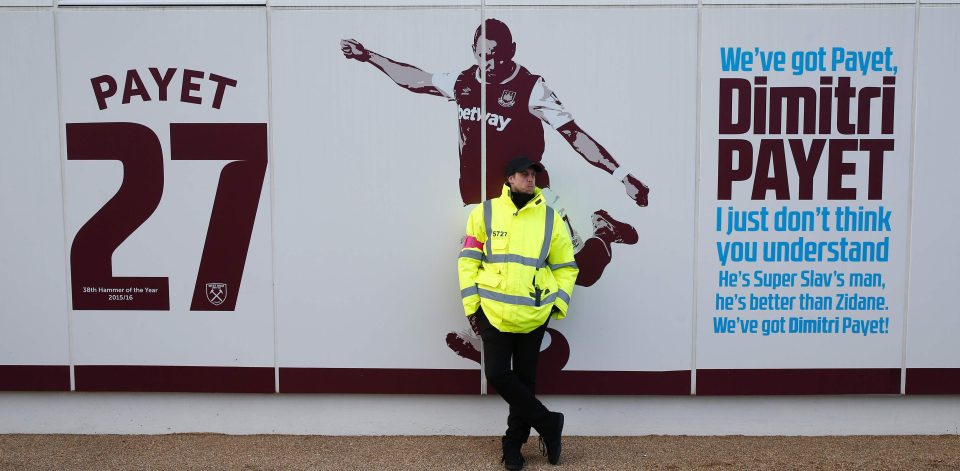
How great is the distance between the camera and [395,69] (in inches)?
203

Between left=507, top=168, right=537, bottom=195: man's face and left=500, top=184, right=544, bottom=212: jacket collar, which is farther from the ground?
left=507, top=168, right=537, bottom=195: man's face

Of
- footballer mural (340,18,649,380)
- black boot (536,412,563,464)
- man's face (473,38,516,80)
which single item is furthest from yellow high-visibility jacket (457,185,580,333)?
man's face (473,38,516,80)

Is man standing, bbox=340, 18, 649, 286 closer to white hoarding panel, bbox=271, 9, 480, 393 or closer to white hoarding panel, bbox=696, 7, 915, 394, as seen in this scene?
white hoarding panel, bbox=271, 9, 480, 393

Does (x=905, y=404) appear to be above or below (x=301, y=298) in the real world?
below

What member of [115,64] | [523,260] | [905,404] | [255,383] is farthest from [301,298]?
[905,404]

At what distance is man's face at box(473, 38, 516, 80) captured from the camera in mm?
5117

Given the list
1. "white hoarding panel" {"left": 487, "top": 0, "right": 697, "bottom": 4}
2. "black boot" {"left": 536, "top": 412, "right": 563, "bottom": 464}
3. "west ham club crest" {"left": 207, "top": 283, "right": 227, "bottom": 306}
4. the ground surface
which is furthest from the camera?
"west ham club crest" {"left": 207, "top": 283, "right": 227, "bottom": 306}

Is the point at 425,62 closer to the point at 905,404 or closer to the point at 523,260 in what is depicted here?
the point at 523,260

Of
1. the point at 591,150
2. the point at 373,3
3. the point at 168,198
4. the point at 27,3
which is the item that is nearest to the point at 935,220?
the point at 591,150

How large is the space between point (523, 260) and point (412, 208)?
1059 millimetres

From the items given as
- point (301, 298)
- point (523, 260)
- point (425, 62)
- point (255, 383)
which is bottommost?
point (255, 383)

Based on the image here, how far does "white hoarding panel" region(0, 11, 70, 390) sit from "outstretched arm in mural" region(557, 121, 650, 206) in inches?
145

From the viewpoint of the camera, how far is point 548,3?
5.10 m

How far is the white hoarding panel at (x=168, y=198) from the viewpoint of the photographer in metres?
5.19
